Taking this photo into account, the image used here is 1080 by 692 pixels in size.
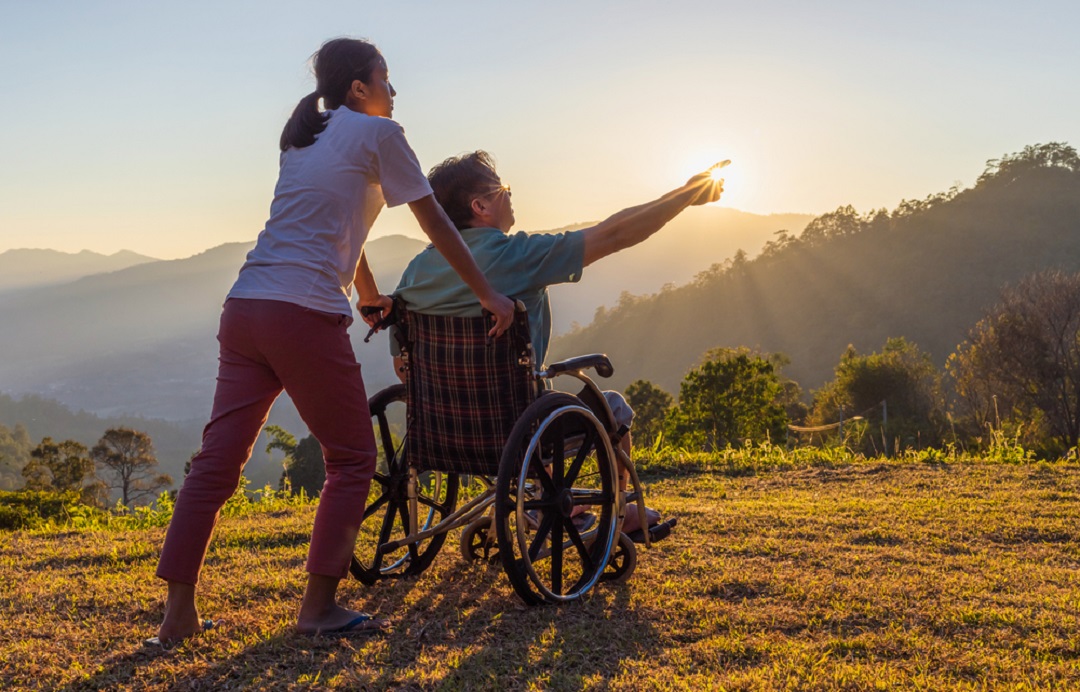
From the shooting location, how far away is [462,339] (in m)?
2.91

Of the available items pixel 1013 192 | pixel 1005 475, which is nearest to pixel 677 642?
pixel 1005 475

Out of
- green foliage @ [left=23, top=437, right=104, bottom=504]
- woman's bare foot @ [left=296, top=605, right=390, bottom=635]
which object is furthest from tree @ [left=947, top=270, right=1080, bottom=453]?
green foliage @ [left=23, top=437, right=104, bottom=504]

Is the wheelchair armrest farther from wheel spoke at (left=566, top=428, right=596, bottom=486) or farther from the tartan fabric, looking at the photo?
wheel spoke at (left=566, top=428, right=596, bottom=486)

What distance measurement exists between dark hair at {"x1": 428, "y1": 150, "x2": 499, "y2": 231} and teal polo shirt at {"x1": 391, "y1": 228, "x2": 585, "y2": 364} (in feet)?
0.29

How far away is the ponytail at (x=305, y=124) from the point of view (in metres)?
2.57

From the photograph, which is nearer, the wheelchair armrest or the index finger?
the index finger

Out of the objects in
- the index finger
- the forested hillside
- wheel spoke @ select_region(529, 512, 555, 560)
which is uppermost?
the forested hillside

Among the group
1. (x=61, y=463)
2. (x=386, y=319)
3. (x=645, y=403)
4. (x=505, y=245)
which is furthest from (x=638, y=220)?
(x=61, y=463)

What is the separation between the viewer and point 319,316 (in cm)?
250

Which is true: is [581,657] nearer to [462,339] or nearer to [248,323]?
[462,339]

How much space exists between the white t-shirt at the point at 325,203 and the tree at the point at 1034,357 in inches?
1381

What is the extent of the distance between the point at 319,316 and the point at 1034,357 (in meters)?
37.7

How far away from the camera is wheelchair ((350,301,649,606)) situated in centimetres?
277

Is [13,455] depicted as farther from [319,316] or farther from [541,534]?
[319,316]
